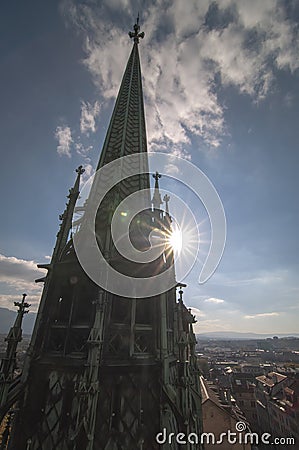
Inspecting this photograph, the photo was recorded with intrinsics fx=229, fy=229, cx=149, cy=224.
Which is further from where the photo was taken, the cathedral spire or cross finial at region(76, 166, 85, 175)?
cross finial at region(76, 166, 85, 175)

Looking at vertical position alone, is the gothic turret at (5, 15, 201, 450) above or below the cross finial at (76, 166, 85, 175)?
below

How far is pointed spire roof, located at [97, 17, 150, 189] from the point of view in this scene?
12031 mm

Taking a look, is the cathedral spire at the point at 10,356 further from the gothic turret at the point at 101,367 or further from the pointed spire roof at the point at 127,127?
the pointed spire roof at the point at 127,127

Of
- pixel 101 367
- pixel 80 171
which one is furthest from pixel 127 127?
pixel 101 367

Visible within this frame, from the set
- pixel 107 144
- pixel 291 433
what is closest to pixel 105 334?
pixel 107 144

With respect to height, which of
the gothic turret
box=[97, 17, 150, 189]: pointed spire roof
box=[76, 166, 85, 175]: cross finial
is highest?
box=[97, 17, 150, 189]: pointed spire roof

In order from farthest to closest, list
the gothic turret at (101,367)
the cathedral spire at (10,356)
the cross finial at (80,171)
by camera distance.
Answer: the cross finial at (80,171) → the cathedral spire at (10,356) → the gothic turret at (101,367)

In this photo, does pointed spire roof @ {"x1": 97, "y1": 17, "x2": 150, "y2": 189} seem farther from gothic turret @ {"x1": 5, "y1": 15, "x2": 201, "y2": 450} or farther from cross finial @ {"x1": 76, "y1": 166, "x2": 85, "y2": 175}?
gothic turret @ {"x1": 5, "y1": 15, "x2": 201, "y2": 450}

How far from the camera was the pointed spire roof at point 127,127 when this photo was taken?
39.5ft

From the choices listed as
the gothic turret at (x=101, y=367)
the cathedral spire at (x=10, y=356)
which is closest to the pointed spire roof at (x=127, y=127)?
the gothic turret at (x=101, y=367)

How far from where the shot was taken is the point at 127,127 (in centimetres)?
1294

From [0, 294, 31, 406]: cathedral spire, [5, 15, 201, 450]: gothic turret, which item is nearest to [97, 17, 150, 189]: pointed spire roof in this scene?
[5, 15, 201, 450]: gothic turret

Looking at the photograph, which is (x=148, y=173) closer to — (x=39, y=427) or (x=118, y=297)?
(x=118, y=297)

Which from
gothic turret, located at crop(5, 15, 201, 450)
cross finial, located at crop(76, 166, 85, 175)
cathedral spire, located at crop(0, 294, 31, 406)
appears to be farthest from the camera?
cross finial, located at crop(76, 166, 85, 175)
